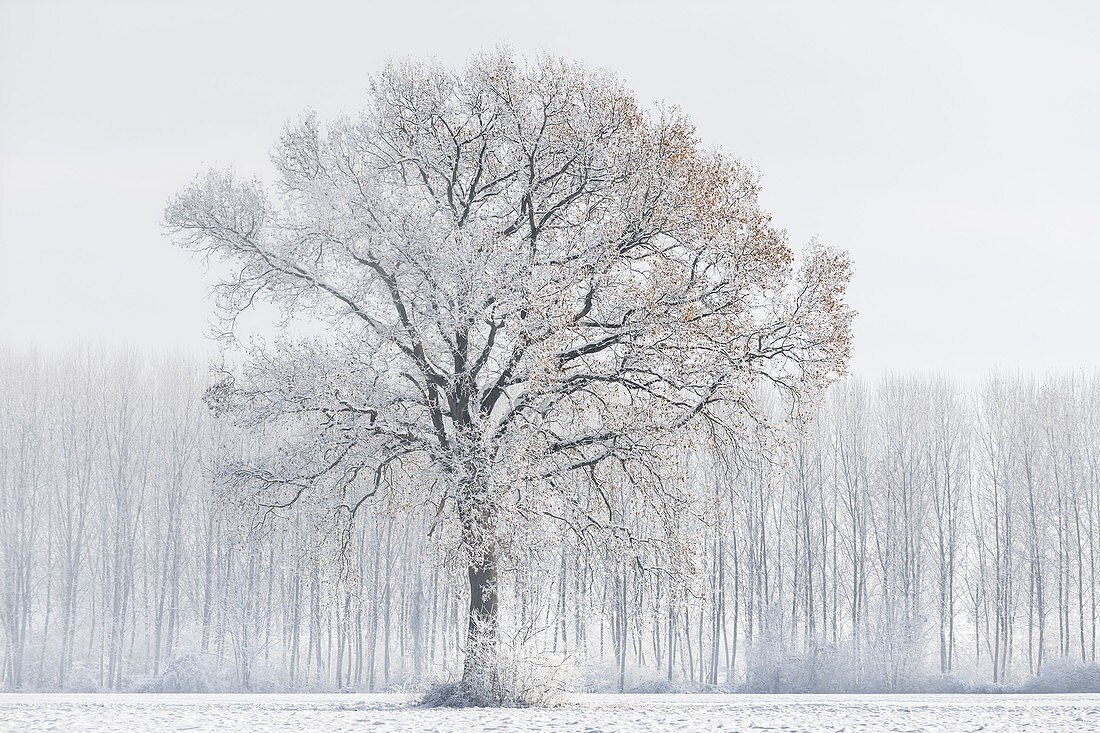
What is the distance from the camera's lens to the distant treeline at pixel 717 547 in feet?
136

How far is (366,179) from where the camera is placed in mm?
18422

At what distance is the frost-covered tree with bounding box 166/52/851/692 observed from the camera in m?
16.3

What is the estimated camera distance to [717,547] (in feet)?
142

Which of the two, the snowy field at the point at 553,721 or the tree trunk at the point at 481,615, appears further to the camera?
the tree trunk at the point at 481,615

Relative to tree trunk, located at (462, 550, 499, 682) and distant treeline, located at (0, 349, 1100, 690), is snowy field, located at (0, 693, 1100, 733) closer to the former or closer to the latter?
tree trunk, located at (462, 550, 499, 682)

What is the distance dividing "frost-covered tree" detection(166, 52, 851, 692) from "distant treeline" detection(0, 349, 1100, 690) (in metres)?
23.3

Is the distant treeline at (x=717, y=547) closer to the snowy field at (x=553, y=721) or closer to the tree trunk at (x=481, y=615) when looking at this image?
the tree trunk at (x=481, y=615)

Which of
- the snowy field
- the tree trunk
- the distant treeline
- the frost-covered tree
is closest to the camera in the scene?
the snowy field

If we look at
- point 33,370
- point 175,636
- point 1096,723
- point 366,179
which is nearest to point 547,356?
point 366,179

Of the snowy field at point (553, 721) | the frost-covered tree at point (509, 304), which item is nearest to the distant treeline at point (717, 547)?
the frost-covered tree at point (509, 304)

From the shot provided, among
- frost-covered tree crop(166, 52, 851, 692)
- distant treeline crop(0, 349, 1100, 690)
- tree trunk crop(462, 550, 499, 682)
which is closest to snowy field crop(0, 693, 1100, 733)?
tree trunk crop(462, 550, 499, 682)

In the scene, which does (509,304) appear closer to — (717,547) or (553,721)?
(553,721)

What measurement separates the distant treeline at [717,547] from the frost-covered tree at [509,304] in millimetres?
23319

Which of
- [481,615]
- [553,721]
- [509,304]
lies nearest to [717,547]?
[481,615]
